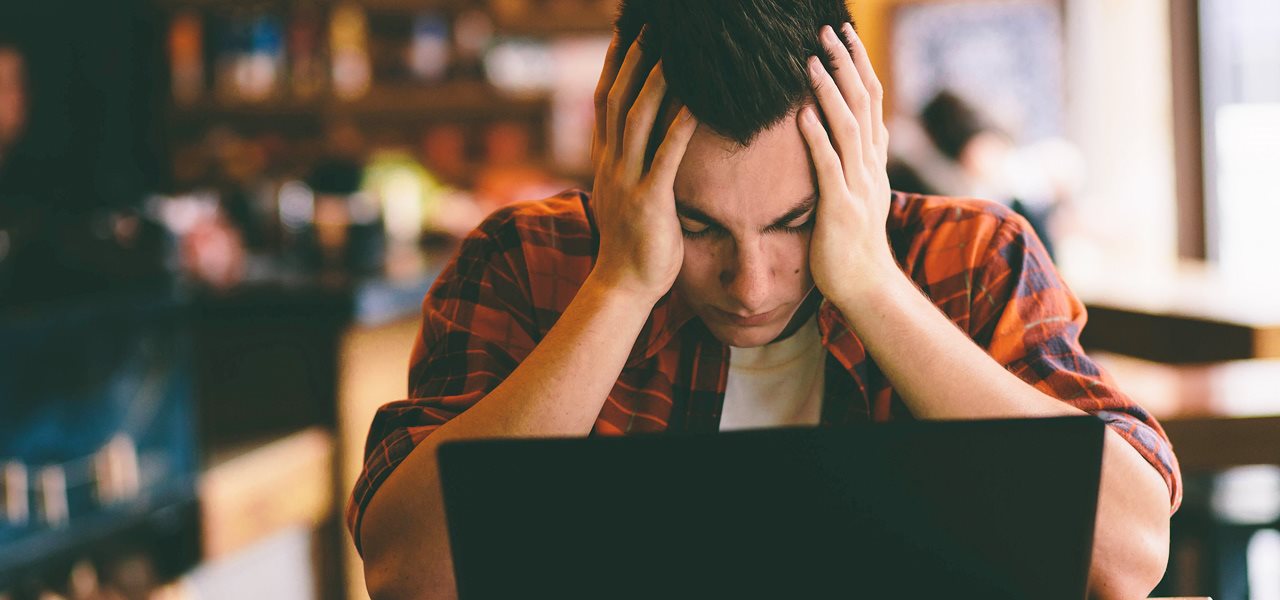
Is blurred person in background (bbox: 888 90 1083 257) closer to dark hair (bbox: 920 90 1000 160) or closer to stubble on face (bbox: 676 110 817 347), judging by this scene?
dark hair (bbox: 920 90 1000 160)

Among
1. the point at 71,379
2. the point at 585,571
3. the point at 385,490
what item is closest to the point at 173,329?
the point at 71,379

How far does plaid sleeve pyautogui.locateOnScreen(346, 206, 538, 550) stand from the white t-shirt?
202mm

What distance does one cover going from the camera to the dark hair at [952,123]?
3.69m

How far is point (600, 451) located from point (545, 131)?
473 cm

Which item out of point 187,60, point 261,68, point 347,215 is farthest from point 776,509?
point 187,60

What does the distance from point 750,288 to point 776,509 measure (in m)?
0.35

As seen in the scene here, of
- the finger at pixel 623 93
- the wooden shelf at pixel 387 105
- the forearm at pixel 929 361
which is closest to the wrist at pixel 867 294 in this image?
the forearm at pixel 929 361

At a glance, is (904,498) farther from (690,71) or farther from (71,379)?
(71,379)

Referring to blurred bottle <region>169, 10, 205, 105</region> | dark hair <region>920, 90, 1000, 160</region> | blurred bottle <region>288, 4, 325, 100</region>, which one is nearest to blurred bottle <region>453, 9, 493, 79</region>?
blurred bottle <region>288, 4, 325, 100</region>

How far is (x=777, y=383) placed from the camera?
3.78 ft

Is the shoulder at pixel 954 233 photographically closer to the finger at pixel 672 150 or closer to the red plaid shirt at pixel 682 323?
the red plaid shirt at pixel 682 323

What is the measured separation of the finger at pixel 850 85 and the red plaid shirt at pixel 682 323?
179 mm

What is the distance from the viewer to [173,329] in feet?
7.71

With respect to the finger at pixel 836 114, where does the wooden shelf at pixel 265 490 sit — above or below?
below
